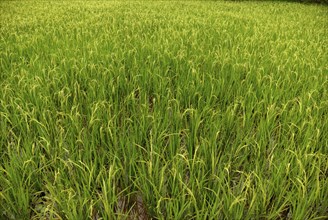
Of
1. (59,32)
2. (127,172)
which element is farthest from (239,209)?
(59,32)

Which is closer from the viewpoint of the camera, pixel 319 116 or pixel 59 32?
pixel 319 116

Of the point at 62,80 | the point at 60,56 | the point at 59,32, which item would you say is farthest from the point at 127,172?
the point at 59,32

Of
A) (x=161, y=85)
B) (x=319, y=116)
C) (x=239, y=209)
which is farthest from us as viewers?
(x=161, y=85)

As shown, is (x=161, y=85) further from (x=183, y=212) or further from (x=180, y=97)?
(x=183, y=212)

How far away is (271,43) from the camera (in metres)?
3.73

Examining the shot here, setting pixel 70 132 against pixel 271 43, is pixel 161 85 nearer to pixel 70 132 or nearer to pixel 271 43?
pixel 70 132

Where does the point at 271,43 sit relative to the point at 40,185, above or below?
above

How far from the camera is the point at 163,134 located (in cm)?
170

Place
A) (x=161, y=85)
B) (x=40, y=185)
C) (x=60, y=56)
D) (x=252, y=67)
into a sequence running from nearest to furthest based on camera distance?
(x=40, y=185) → (x=161, y=85) → (x=252, y=67) → (x=60, y=56)

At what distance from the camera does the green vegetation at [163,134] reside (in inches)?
52.9

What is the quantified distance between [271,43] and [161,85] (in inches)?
78.9

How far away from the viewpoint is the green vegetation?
4.41ft

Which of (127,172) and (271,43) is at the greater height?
(271,43)

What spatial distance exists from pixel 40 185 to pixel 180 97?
1.11 metres
